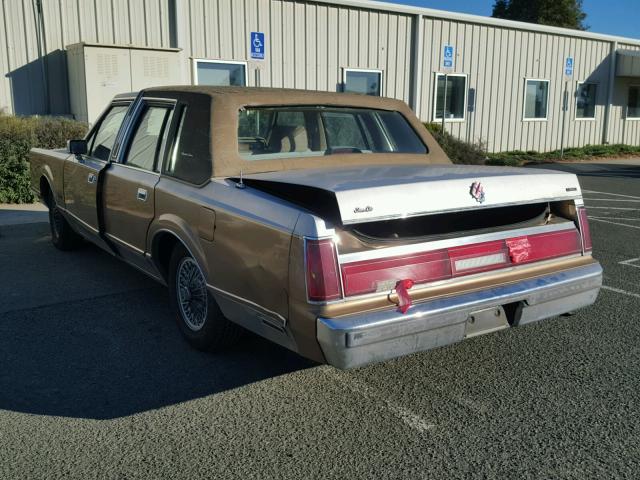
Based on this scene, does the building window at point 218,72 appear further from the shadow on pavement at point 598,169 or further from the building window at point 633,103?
the building window at point 633,103

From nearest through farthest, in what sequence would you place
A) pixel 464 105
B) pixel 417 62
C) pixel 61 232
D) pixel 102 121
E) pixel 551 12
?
pixel 102 121
pixel 61 232
pixel 417 62
pixel 464 105
pixel 551 12

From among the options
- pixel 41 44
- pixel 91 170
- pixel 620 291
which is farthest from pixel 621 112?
pixel 91 170

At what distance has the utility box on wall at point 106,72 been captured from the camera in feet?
39.2

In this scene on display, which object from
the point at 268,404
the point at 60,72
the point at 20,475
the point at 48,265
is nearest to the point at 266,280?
the point at 268,404

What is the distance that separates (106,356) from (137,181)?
130 centimetres

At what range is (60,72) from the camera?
12719 mm

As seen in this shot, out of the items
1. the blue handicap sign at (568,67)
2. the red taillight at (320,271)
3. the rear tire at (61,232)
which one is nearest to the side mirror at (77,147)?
the rear tire at (61,232)

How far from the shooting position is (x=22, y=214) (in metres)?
9.33

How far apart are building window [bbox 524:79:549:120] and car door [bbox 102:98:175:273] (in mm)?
18042

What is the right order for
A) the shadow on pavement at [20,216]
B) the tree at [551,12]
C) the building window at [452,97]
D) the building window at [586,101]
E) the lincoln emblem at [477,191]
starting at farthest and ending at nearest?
the tree at [551,12]
the building window at [586,101]
the building window at [452,97]
the shadow on pavement at [20,216]
the lincoln emblem at [477,191]

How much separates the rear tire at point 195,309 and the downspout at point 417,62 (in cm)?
1431

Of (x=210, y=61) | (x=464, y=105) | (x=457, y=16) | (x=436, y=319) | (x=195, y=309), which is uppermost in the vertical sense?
(x=457, y=16)

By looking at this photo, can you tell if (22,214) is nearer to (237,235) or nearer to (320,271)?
(237,235)

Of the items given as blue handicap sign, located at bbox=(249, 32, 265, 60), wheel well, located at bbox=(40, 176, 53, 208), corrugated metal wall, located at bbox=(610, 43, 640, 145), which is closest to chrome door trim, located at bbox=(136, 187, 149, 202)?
wheel well, located at bbox=(40, 176, 53, 208)
